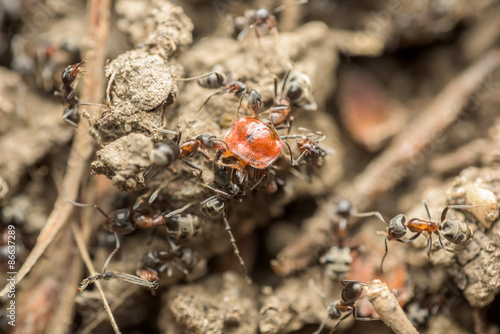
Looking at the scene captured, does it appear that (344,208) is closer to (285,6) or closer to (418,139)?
(418,139)

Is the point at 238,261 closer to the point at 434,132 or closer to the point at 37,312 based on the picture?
the point at 37,312

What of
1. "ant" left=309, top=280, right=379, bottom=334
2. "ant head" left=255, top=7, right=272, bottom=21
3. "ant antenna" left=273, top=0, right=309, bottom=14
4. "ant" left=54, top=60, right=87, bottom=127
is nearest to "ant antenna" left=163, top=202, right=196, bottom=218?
"ant" left=54, top=60, right=87, bottom=127

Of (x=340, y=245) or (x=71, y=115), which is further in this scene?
(x=340, y=245)

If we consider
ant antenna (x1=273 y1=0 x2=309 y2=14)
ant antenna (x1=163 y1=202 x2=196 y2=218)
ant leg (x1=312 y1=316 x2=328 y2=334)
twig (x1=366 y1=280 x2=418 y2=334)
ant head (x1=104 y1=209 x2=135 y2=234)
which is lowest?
ant leg (x1=312 y1=316 x2=328 y2=334)

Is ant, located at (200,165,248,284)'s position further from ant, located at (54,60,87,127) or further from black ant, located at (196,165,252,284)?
ant, located at (54,60,87,127)

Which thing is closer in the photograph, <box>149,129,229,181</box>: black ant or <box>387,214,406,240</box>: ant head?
<box>149,129,229,181</box>: black ant

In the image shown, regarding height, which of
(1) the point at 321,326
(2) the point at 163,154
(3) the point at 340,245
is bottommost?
(1) the point at 321,326

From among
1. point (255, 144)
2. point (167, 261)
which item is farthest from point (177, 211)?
point (255, 144)
